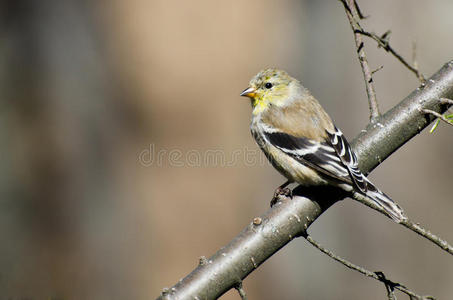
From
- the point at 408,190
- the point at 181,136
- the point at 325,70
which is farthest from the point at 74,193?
the point at 408,190

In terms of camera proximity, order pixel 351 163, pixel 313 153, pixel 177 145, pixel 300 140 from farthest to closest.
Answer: pixel 177 145 < pixel 300 140 < pixel 313 153 < pixel 351 163

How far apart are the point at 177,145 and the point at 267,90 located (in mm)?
5133

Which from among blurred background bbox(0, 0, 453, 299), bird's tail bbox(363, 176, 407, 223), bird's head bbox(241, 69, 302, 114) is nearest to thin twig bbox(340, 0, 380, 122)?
bird's tail bbox(363, 176, 407, 223)

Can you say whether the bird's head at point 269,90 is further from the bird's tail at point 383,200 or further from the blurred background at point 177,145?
the blurred background at point 177,145

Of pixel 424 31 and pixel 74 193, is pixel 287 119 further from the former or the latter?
pixel 74 193

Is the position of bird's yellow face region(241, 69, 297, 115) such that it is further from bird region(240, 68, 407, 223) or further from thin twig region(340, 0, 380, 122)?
thin twig region(340, 0, 380, 122)

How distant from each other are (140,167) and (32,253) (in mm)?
2305

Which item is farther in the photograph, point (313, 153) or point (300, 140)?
point (300, 140)

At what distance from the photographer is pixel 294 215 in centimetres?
280

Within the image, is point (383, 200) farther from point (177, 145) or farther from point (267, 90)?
point (177, 145)

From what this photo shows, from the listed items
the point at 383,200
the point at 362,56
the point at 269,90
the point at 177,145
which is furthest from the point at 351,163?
the point at 177,145

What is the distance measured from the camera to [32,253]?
8.19 meters

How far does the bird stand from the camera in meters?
3.39

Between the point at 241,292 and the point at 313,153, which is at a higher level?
the point at 313,153
